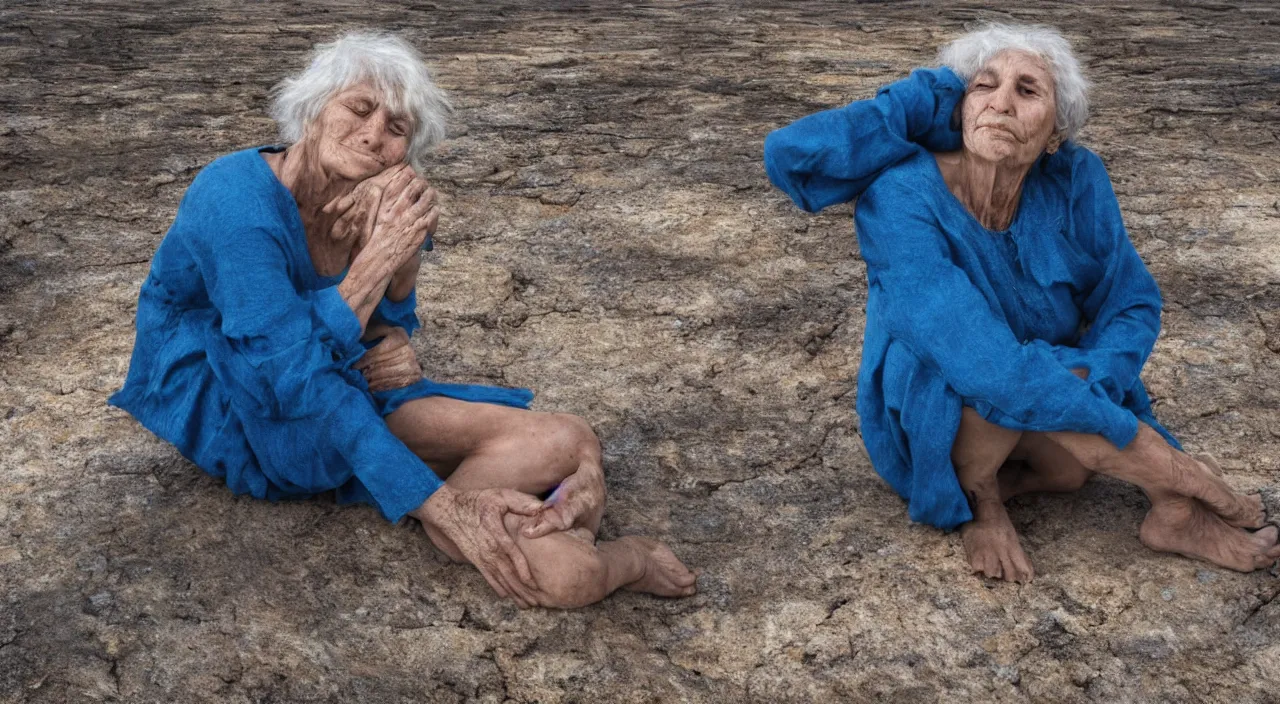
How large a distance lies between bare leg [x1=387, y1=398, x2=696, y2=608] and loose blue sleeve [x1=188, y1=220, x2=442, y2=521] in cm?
18

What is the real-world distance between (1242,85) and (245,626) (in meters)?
5.60

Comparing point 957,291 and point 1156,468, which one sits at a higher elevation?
point 957,291

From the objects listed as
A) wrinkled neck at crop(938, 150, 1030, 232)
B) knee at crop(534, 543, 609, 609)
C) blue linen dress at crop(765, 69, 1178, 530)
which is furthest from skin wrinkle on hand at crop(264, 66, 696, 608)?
wrinkled neck at crop(938, 150, 1030, 232)

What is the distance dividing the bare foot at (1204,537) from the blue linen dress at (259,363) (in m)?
1.51

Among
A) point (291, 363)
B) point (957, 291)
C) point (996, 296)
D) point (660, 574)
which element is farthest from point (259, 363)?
point (996, 296)

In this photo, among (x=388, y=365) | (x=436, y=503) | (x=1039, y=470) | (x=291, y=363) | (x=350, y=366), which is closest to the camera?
(x=291, y=363)

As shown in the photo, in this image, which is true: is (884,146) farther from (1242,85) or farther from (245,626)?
(1242,85)

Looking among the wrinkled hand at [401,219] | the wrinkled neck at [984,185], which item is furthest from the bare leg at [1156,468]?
the wrinkled hand at [401,219]

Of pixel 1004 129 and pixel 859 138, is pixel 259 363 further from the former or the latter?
pixel 1004 129

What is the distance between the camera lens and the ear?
10.0 ft

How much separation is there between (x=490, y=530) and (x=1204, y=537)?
1530 millimetres

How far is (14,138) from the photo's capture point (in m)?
5.68

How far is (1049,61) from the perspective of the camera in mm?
3021

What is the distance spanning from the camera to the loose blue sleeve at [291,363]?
9.18 ft
